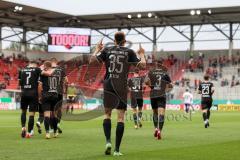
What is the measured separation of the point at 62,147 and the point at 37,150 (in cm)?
90

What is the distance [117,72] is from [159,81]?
20.5 feet

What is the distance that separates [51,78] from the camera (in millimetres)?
15898

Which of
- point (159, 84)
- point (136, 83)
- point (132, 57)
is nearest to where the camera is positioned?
point (132, 57)

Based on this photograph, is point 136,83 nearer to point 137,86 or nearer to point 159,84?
point 137,86

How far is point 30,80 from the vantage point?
53.0ft

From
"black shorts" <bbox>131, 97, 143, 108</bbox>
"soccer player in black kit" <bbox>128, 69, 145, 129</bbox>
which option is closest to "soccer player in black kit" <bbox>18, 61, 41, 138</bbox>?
"black shorts" <bbox>131, 97, 143, 108</bbox>

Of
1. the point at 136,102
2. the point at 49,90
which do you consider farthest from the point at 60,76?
the point at 136,102

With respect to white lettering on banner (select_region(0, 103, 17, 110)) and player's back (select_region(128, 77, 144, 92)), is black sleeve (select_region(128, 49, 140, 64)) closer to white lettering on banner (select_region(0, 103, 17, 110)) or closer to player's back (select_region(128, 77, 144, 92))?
player's back (select_region(128, 77, 144, 92))

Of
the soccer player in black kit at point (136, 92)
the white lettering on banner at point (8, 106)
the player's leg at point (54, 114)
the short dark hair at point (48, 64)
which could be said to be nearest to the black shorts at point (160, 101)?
the player's leg at point (54, 114)

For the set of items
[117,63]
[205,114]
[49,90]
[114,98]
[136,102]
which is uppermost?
[117,63]

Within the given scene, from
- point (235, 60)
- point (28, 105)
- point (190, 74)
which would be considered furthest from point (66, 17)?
point (28, 105)

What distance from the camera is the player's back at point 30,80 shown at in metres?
16.1

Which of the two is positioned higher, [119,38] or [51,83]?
[119,38]

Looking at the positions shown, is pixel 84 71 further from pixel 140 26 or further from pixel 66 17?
pixel 140 26
